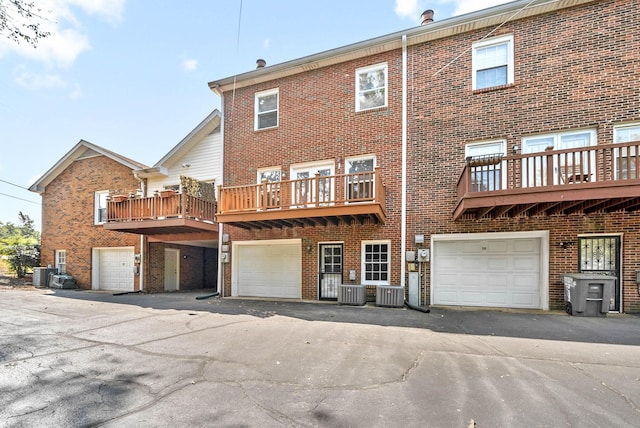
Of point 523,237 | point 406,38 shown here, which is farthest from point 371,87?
point 523,237

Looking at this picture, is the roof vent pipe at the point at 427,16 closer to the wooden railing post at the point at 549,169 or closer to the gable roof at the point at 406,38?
the gable roof at the point at 406,38

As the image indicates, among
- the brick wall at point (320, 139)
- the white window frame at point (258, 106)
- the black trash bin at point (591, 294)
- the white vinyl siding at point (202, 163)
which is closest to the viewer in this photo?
the black trash bin at point (591, 294)

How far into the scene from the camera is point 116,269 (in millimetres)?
14719

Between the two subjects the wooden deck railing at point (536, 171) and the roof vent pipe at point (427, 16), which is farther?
the roof vent pipe at point (427, 16)

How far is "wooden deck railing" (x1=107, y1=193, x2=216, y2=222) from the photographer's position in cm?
1132

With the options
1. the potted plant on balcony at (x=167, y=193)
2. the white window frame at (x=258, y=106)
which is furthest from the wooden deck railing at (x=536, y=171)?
the potted plant on balcony at (x=167, y=193)

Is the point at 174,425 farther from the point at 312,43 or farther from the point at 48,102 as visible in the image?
the point at 48,102

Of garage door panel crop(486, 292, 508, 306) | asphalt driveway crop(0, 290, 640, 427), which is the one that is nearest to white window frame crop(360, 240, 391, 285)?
asphalt driveway crop(0, 290, 640, 427)

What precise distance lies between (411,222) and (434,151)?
232 cm

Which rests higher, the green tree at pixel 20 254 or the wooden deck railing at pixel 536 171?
the wooden deck railing at pixel 536 171

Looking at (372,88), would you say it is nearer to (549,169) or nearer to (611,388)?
(549,169)

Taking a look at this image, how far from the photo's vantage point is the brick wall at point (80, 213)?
579 inches

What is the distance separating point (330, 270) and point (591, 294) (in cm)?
696

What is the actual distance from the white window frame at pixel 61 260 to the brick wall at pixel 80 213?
0.19 m
